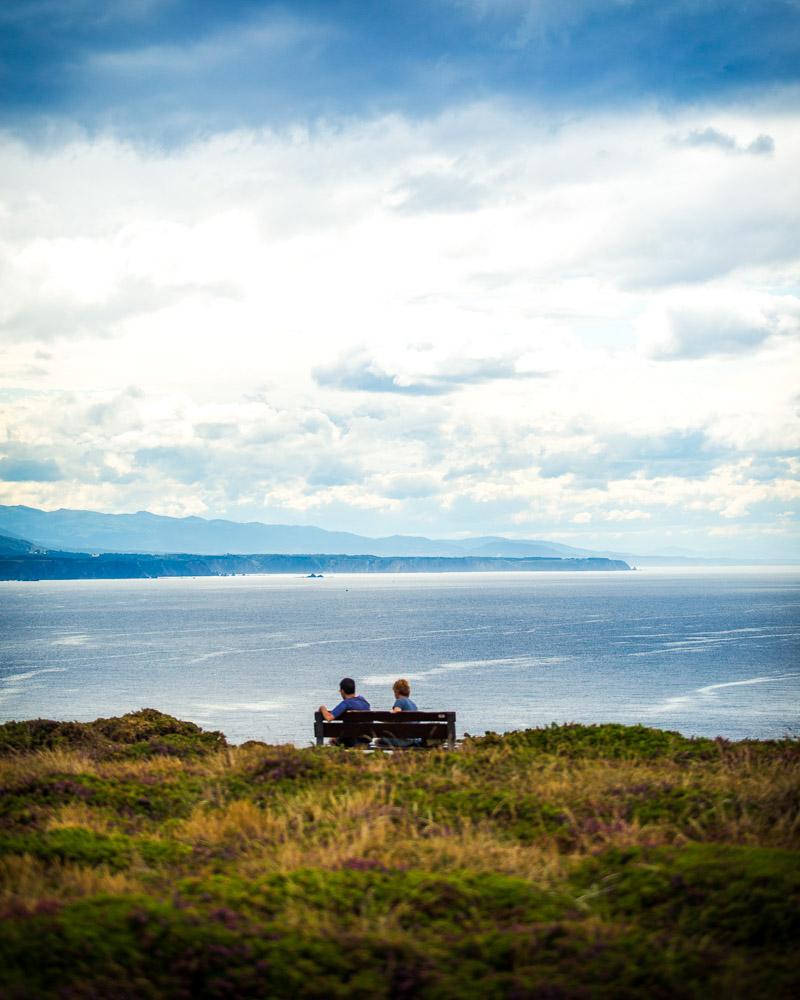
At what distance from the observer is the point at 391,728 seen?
14.0 metres

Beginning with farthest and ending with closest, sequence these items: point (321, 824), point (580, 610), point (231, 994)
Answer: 1. point (580, 610)
2. point (321, 824)
3. point (231, 994)

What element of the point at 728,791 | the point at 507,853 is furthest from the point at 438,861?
the point at 728,791

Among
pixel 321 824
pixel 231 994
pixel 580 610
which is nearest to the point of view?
pixel 231 994

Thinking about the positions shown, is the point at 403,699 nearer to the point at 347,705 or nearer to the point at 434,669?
the point at 347,705

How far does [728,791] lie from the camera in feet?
30.4

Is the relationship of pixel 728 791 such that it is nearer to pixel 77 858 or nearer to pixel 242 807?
pixel 242 807

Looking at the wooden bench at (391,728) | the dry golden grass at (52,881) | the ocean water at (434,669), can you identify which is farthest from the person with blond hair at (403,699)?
the ocean water at (434,669)

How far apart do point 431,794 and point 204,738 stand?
7.61 metres

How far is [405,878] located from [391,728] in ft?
23.8

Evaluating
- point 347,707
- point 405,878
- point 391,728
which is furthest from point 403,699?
point 405,878

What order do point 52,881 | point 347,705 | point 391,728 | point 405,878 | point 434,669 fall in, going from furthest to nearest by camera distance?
point 434,669 → point 347,705 → point 391,728 → point 52,881 → point 405,878

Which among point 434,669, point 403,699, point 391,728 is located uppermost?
point 403,699

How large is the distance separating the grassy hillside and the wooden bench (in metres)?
2.21

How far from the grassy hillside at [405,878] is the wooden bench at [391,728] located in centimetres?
221
